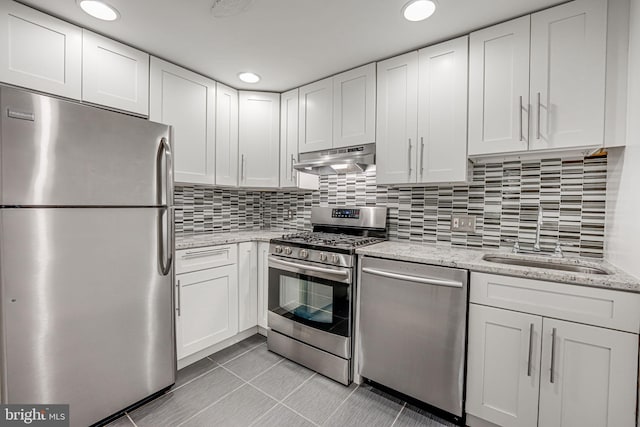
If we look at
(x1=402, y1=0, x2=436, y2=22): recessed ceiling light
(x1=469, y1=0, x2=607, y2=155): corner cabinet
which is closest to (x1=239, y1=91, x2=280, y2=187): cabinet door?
(x1=402, y1=0, x2=436, y2=22): recessed ceiling light

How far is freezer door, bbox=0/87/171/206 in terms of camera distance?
1.21 meters

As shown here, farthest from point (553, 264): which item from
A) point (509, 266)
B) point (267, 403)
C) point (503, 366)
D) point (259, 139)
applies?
point (259, 139)

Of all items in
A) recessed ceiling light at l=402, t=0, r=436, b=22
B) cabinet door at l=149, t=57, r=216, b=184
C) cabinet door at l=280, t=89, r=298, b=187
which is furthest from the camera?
cabinet door at l=280, t=89, r=298, b=187

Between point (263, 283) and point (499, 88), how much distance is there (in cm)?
226

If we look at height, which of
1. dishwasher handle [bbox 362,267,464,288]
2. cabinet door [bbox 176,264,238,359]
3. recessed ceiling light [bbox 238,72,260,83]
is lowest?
cabinet door [bbox 176,264,238,359]

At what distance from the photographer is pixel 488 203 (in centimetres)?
199

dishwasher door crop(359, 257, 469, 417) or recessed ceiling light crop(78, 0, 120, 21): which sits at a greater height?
recessed ceiling light crop(78, 0, 120, 21)

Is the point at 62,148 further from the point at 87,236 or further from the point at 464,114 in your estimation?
the point at 464,114

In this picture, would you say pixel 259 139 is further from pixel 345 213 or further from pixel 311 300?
pixel 311 300

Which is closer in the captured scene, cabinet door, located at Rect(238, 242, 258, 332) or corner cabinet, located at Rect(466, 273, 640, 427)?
corner cabinet, located at Rect(466, 273, 640, 427)

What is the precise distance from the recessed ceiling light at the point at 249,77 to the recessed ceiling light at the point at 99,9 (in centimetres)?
94

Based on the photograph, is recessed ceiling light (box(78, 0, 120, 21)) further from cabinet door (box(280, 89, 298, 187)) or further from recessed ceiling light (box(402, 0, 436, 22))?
recessed ceiling light (box(402, 0, 436, 22))

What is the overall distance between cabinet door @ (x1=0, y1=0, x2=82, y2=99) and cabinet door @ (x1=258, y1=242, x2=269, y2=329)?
1645mm

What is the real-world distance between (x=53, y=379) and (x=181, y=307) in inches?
28.9
